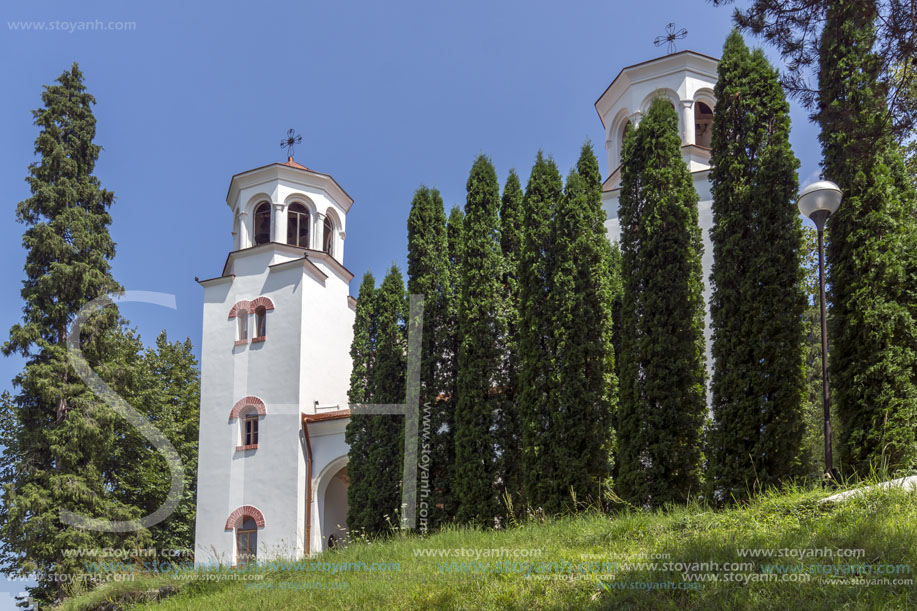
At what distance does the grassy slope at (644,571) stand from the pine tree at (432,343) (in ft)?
14.9

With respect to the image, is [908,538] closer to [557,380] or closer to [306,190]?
[557,380]

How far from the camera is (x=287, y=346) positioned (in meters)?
19.2

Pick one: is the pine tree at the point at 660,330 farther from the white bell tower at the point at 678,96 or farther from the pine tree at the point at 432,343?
the white bell tower at the point at 678,96

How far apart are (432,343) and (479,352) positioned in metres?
1.89

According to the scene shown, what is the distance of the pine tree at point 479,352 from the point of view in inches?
470

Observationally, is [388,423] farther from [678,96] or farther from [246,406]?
[678,96]

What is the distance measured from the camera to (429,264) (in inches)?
578

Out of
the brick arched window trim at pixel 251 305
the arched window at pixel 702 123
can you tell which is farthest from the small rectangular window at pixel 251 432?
the arched window at pixel 702 123

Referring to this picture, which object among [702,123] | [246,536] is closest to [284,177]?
[246,536]

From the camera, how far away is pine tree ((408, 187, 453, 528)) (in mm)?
13297

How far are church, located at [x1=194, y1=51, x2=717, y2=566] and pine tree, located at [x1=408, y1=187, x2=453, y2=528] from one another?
4.75m

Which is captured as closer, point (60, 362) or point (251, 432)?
point (60, 362)

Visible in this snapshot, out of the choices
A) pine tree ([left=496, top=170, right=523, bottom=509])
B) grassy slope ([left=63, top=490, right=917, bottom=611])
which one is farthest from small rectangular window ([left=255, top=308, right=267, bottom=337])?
grassy slope ([left=63, top=490, right=917, bottom=611])

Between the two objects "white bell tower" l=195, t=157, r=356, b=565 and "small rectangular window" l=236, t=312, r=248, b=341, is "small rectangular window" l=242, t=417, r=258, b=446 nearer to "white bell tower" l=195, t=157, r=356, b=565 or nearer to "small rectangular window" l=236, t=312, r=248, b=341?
"white bell tower" l=195, t=157, r=356, b=565
